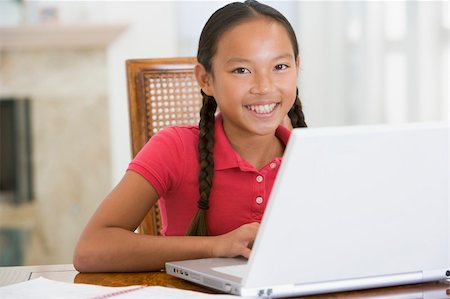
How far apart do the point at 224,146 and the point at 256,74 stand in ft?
0.59

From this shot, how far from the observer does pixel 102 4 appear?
13.6 ft

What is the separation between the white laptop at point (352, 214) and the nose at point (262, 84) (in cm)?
48

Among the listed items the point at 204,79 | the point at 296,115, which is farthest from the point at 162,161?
the point at 296,115

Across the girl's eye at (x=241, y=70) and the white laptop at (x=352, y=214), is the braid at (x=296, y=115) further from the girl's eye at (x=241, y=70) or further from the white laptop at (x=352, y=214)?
the white laptop at (x=352, y=214)

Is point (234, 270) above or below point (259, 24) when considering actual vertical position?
below

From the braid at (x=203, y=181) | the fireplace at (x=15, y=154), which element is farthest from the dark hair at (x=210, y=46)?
the fireplace at (x=15, y=154)

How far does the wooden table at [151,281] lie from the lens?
1.10 meters

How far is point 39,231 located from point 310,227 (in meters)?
3.48

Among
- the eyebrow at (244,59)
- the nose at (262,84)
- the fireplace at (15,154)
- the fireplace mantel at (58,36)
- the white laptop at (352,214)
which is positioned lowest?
the fireplace at (15,154)

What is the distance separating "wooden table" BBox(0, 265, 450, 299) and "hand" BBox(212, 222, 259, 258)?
0.29ft

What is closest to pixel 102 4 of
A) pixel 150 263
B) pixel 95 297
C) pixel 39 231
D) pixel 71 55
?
pixel 71 55

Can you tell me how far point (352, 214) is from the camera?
1.01 meters

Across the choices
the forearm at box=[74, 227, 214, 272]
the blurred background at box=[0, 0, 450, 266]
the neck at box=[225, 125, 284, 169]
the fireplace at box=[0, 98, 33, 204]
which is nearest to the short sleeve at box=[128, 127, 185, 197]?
the neck at box=[225, 125, 284, 169]

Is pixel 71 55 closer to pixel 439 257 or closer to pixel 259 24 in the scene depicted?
pixel 259 24
